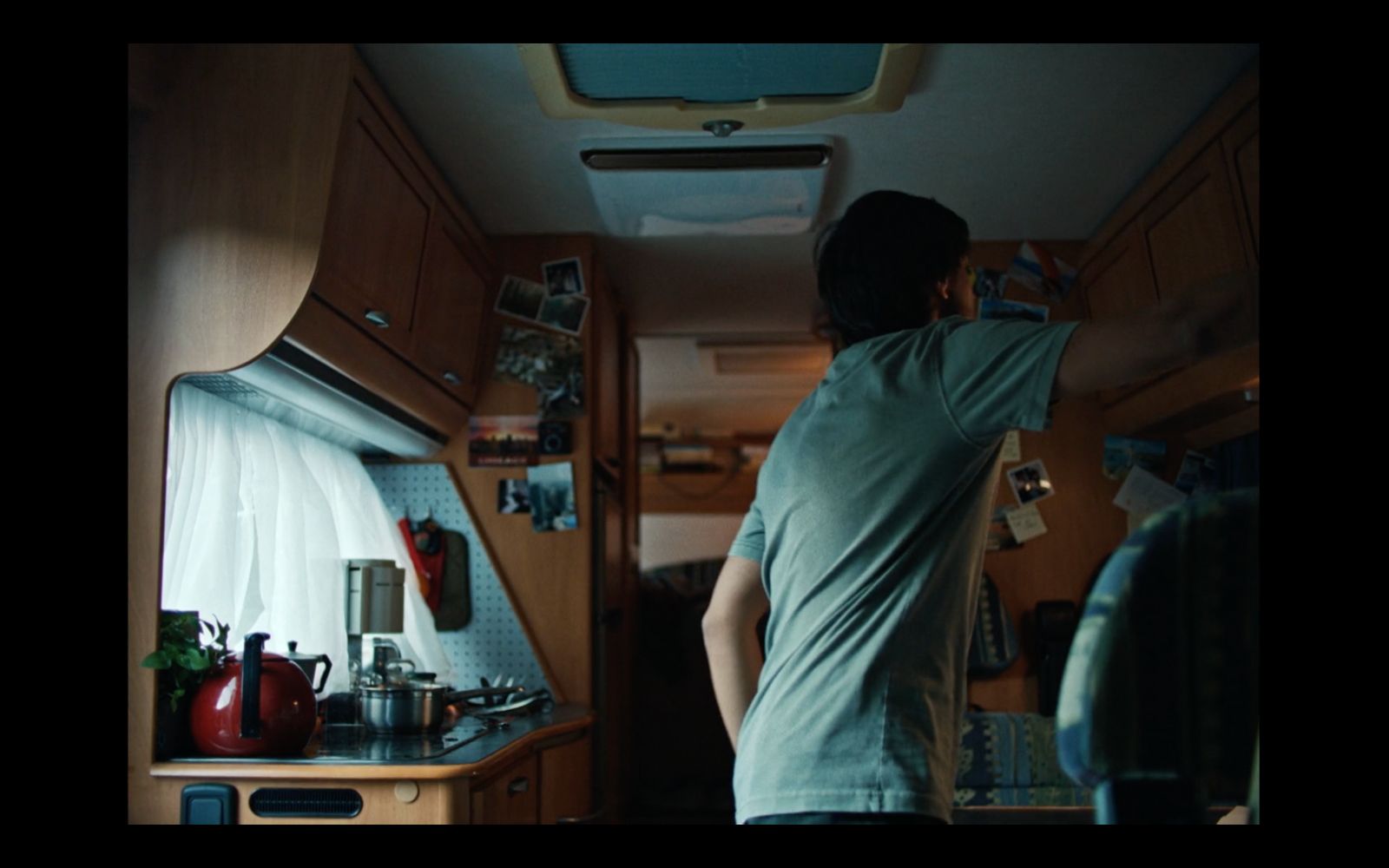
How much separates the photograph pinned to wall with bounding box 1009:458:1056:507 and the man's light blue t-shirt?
2.67 meters

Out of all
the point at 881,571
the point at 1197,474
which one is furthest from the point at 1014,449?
the point at 881,571

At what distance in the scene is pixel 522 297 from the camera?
12.2 feet

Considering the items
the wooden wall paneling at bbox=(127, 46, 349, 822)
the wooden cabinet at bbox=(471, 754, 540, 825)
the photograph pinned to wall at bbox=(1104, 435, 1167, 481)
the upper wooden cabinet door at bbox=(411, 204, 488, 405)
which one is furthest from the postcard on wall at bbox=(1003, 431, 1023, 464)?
the wooden wall paneling at bbox=(127, 46, 349, 822)

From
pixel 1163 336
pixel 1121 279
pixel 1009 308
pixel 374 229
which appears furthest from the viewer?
pixel 1009 308

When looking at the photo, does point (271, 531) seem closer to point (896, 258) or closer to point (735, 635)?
point (735, 635)

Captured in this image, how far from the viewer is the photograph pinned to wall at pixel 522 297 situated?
3715mm

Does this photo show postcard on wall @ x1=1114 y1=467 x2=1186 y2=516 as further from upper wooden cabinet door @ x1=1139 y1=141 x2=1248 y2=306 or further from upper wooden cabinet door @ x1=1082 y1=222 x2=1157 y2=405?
upper wooden cabinet door @ x1=1139 y1=141 x2=1248 y2=306

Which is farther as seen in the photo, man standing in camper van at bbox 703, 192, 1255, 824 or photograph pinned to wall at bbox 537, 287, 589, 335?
photograph pinned to wall at bbox 537, 287, 589, 335

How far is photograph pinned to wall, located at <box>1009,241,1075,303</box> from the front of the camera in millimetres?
3713

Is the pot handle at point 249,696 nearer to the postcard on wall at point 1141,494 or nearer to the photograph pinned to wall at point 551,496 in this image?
the photograph pinned to wall at point 551,496

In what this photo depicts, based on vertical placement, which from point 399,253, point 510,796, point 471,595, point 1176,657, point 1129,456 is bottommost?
point 510,796

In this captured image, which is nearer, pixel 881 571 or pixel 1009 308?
pixel 881 571

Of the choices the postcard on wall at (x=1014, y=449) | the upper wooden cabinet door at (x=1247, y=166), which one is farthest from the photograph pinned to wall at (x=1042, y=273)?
the upper wooden cabinet door at (x=1247, y=166)

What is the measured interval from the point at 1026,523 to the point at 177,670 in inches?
99.8
